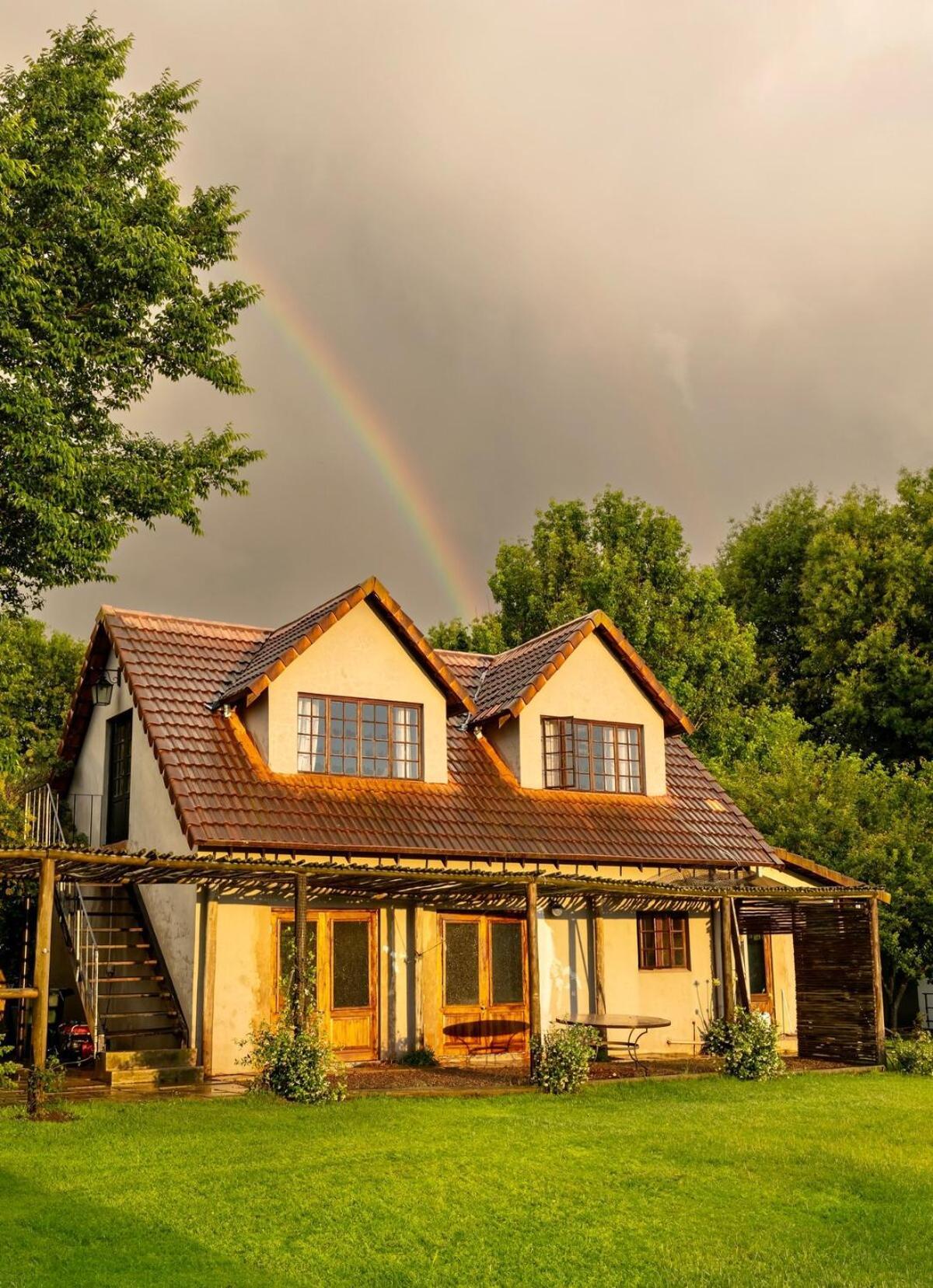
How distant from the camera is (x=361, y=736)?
20.9m

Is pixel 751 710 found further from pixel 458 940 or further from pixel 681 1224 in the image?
pixel 681 1224

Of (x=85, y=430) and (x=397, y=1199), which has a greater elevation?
(x=85, y=430)

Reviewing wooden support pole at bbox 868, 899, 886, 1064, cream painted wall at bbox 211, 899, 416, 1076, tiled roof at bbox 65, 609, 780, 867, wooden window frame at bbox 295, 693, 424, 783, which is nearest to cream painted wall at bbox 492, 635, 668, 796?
tiled roof at bbox 65, 609, 780, 867

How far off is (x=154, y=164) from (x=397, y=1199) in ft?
68.6

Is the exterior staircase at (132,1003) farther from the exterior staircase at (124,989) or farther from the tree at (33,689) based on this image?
the tree at (33,689)

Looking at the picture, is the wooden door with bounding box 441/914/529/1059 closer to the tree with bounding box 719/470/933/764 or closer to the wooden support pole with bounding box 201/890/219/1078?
the wooden support pole with bounding box 201/890/219/1078

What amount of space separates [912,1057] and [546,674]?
28.6ft

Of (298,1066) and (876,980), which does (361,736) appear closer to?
(298,1066)

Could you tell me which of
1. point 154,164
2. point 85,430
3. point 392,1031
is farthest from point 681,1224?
point 154,164

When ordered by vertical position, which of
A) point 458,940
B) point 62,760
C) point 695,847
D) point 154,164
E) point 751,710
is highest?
point 154,164

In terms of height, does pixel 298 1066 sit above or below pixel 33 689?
below

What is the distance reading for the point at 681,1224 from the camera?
10016 mm

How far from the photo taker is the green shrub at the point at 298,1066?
608 inches

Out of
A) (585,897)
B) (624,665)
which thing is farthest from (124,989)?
(624,665)
